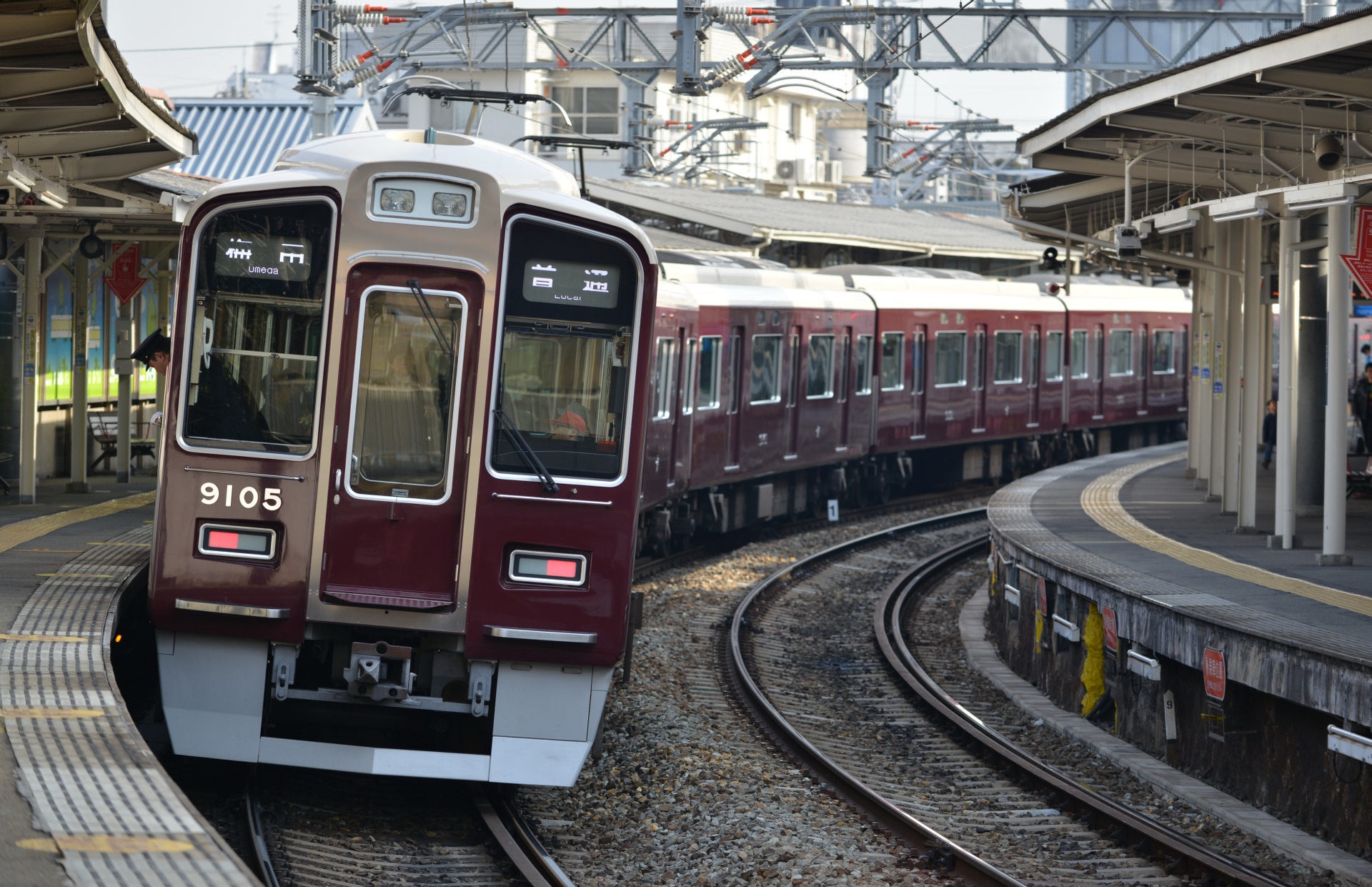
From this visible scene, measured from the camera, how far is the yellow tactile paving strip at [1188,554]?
8750 millimetres

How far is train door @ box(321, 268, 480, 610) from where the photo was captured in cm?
667

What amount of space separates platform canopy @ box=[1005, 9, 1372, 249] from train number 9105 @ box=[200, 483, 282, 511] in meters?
5.54

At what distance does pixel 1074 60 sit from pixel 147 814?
16036 mm

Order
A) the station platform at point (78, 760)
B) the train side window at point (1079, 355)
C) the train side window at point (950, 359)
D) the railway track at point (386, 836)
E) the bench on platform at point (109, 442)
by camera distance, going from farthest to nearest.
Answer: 1. the train side window at point (1079, 355)
2. the train side window at point (950, 359)
3. the bench on platform at point (109, 442)
4. the railway track at point (386, 836)
5. the station platform at point (78, 760)

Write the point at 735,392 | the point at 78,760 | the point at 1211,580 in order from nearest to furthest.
→ the point at 78,760, the point at 1211,580, the point at 735,392

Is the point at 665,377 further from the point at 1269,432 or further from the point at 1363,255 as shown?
the point at 1269,432

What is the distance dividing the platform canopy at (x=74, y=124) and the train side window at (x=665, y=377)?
3904 mm

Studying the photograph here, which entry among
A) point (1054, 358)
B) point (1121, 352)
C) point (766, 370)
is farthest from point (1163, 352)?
point (766, 370)

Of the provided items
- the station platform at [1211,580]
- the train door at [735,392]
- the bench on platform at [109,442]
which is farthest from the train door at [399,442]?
the bench on platform at [109,442]

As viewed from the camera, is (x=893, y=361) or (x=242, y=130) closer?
(x=893, y=361)

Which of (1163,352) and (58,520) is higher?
(1163,352)

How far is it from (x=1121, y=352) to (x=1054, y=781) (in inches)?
713

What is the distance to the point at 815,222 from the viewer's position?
88.9 ft

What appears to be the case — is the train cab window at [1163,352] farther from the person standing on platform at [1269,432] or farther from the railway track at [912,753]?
the railway track at [912,753]
